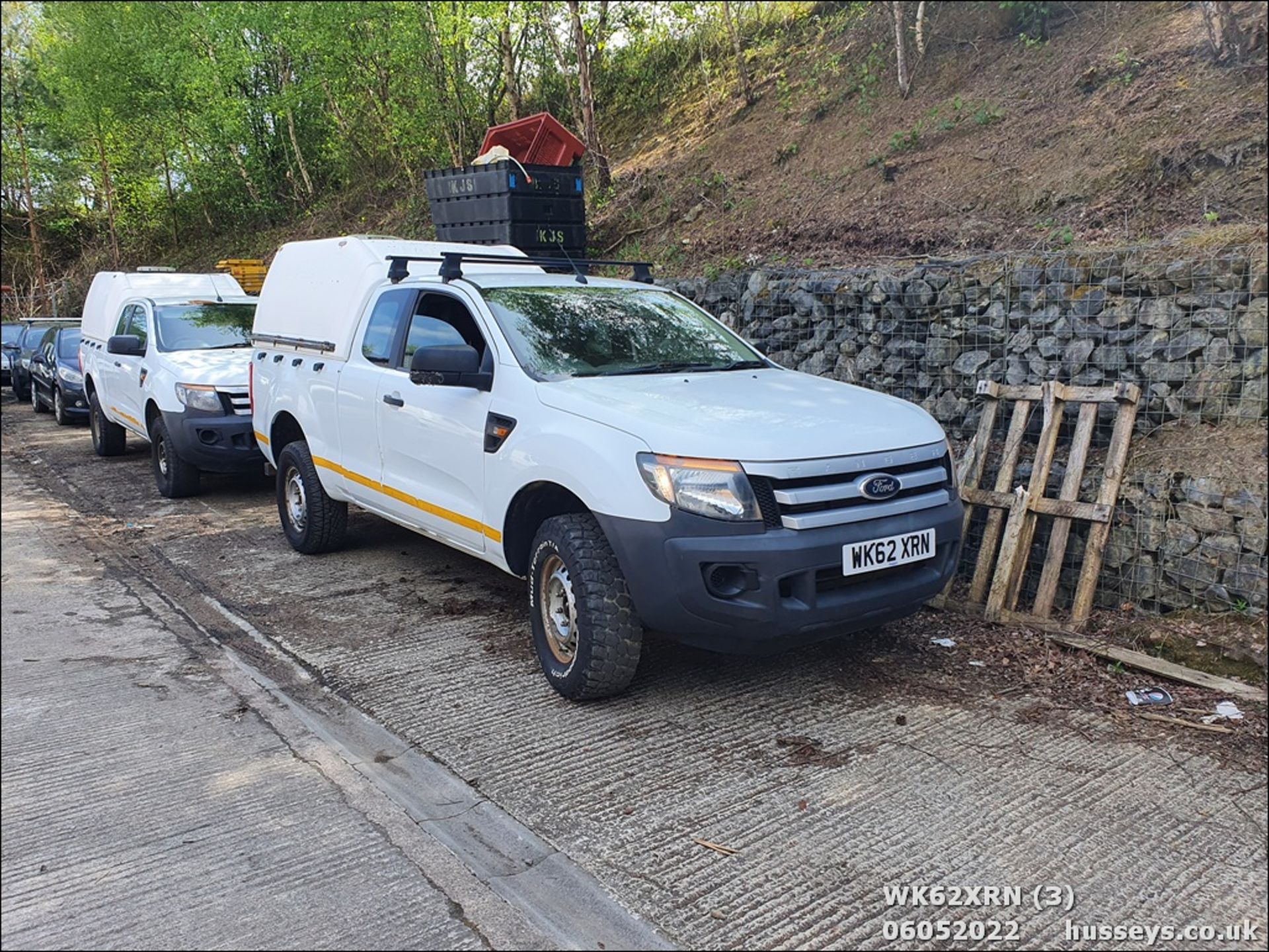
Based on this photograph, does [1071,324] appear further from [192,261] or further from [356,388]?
[192,261]

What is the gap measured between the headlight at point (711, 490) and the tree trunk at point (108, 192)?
28.0m

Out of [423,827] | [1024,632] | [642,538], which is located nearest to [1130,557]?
[1024,632]

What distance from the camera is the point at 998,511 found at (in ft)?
18.5

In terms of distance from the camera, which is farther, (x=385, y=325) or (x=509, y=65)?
(x=509, y=65)

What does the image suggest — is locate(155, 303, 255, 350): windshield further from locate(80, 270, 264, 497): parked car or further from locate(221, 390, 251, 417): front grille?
locate(221, 390, 251, 417): front grille

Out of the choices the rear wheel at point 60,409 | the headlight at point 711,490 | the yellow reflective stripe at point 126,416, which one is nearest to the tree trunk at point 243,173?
the rear wheel at point 60,409

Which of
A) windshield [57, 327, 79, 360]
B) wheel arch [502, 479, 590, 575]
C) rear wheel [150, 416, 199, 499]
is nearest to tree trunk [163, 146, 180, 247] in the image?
windshield [57, 327, 79, 360]

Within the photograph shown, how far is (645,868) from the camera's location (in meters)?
3.19

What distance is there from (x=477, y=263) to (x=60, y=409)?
11763 mm

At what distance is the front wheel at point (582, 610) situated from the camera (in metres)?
4.13

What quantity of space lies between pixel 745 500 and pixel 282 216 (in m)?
26.1

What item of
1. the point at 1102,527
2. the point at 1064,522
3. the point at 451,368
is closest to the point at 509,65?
the point at 451,368

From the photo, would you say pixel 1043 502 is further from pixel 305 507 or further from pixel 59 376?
pixel 59 376

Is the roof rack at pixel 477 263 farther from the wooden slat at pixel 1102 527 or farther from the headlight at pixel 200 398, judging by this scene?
the headlight at pixel 200 398
